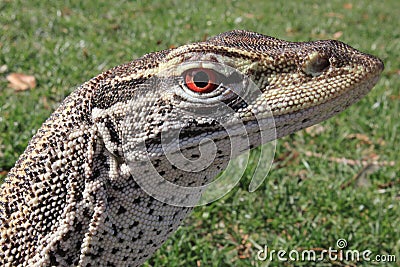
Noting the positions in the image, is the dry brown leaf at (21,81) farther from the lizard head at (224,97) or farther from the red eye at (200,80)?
the red eye at (200,80)

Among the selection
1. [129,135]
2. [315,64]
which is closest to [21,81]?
[129,135]

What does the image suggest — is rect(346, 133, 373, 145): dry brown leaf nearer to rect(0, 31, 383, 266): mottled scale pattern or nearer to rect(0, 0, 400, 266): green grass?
rect(0, 0, 400, 266): green grass

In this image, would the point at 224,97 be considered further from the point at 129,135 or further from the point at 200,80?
the point at 129,135

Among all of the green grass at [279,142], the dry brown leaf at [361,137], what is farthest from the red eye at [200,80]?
the dry brown leaf at [361,137]

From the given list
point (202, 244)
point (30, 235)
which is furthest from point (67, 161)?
point (202, 244)

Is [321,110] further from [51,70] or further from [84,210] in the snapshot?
[51,70]

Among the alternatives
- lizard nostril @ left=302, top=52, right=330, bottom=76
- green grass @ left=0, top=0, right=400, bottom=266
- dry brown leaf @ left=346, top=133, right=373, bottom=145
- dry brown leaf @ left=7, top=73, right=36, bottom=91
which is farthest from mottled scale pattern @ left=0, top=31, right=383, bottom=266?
dry brown leaf @ left=346, top=133, right=373, bottom=145
